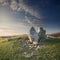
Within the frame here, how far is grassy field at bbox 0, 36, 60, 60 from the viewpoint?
434 cm

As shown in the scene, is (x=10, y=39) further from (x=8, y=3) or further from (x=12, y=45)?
(x=8, y=3)

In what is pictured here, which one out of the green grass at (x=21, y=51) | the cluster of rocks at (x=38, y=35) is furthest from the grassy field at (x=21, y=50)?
the cluster of rocks at (x=38, y=35)

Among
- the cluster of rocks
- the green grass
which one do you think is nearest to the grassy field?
the green grass

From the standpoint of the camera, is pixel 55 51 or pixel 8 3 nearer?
pixel 55 51

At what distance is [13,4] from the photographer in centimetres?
464

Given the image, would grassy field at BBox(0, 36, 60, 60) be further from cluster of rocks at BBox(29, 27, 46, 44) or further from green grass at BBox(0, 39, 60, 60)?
cluster of rocks at BBox(29, 27, 46, 44)

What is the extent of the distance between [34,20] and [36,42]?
408mm

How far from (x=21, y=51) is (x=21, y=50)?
0.02 metres

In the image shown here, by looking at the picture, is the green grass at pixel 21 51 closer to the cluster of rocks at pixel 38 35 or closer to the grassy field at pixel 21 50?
the grassy field at pixel 21 50

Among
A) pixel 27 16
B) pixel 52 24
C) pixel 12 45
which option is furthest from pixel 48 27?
pixel 12 45

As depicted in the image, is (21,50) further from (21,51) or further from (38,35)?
(38,35)

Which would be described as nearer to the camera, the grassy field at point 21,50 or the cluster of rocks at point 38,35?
the grassy field at point 21,50

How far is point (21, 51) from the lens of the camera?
14.7ft

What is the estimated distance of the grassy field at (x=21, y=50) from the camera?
4336mm
